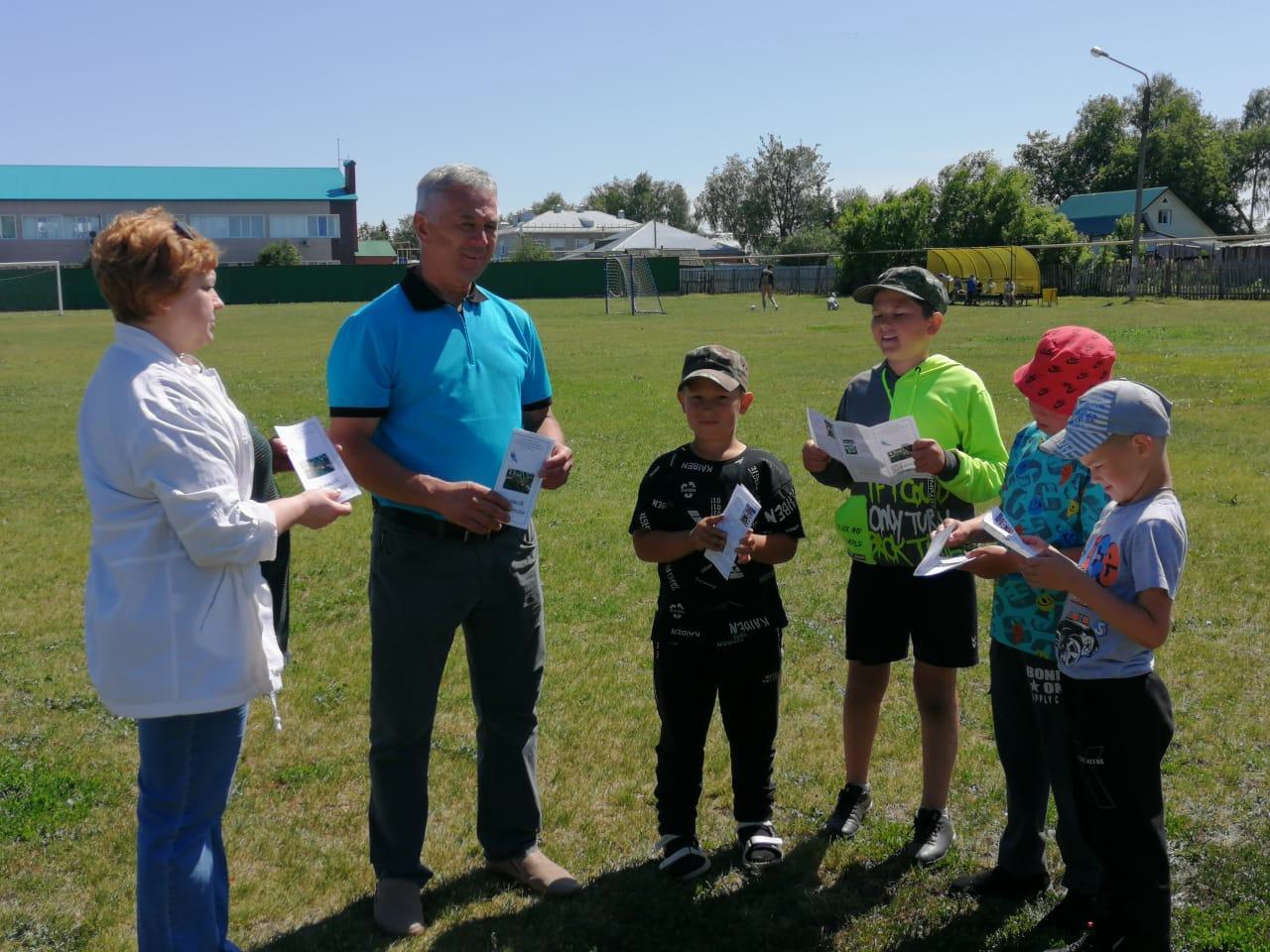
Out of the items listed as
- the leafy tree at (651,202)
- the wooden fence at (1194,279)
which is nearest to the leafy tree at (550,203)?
the leafy tree at (651,202)

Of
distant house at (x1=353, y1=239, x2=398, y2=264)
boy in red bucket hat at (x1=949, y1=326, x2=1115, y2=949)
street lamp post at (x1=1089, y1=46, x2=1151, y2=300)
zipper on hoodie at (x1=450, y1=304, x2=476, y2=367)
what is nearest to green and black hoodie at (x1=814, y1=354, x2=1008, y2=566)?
boy in red bucket hat at (x1=949, y1=326, x2=1115, y2=949)

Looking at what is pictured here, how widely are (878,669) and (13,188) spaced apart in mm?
97983

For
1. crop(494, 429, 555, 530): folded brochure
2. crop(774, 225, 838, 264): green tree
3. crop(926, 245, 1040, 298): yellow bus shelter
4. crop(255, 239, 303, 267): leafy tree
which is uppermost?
crop(774, 225, 838, 264): green tree

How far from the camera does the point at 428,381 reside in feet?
12.0

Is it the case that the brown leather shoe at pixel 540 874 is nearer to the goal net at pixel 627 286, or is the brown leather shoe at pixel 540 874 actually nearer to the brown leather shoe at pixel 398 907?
the brown leather shoe at pixel 398 907

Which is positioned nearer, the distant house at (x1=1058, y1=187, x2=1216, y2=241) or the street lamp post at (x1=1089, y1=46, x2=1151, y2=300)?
the street lamp post at (x1=1089, y1=46, x2=1151, y2=300)

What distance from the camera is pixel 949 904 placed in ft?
12.4

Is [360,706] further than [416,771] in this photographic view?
Yes

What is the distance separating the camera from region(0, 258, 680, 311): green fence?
188 ft

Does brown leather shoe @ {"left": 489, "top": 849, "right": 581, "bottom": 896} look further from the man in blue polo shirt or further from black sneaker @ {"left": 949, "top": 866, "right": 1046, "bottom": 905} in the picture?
black sneaker @ {"left": 949, "top": 866, "right": 1046, "bottom": 905}

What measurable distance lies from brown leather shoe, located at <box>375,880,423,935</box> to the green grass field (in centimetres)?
6

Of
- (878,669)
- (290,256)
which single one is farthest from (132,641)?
(290,256)

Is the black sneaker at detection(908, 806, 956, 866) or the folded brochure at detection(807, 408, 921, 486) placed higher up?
the folded brochure at detection(807, 408, 921, 486)

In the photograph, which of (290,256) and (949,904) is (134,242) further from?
(290,256)
